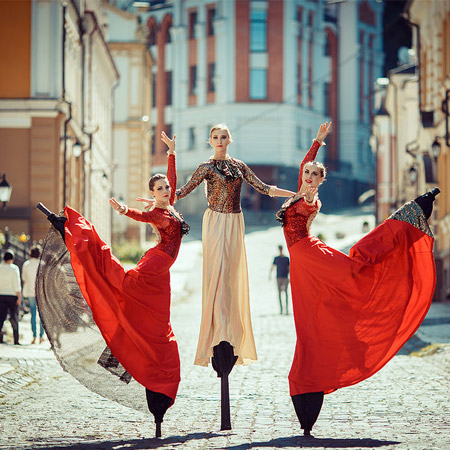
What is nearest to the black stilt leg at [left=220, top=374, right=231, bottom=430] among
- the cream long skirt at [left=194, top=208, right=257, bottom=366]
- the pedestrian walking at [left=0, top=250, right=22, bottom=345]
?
the cream long skirt at [left=194, top=208, right=257, bottom=366]

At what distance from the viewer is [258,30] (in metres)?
72.9

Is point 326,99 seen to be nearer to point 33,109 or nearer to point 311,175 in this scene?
point 33,109

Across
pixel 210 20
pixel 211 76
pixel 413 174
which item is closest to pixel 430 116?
pixel 413 174

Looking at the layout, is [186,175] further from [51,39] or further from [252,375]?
[252,375]

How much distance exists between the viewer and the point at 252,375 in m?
13.1

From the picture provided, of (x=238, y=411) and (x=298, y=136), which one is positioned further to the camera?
(x=298, y=136)

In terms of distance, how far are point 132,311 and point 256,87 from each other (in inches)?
2560

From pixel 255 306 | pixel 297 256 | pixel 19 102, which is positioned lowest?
pixel 255 306

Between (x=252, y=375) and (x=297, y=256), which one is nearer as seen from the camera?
(x=297, y=256)

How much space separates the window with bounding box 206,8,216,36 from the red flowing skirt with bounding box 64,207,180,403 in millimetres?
67004

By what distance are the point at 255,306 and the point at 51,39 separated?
8.89 m

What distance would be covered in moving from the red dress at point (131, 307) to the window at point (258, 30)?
65405mm

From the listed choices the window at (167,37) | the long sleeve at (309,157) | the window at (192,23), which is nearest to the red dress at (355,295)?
the long sleeve at (309,157)

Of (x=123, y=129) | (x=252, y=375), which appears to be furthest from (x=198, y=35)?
(x=252, y=375)
